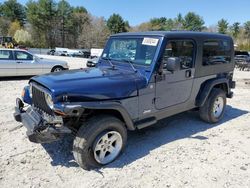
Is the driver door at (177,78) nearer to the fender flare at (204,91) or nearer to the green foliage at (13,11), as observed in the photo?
the fender flare at (204,91)

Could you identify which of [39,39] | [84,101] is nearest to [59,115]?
[84,101]

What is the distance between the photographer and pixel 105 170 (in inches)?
147

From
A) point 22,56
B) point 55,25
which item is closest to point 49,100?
point 22,56

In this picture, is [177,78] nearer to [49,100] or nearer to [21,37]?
[49,100]

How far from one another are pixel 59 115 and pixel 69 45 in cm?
6927

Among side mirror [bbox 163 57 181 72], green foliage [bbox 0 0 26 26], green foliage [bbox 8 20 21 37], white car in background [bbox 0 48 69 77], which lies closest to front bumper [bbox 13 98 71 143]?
side mirror [bbox 163 57 181 72]

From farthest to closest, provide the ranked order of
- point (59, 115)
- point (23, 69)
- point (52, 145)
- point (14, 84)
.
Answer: point (23, 69), point (14, 84), point (52, 145), point (59, 115)

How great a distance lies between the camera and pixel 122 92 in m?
3.81

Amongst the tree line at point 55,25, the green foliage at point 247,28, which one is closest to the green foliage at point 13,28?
the tree line at point 55,25

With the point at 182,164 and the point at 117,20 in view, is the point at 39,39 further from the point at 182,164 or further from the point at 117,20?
the point at 182,164

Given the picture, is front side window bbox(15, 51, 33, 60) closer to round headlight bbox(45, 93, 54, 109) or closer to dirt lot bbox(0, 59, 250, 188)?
dirt lot bbox(0, 59, 250, 188)

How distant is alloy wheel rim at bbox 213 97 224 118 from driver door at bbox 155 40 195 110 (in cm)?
109

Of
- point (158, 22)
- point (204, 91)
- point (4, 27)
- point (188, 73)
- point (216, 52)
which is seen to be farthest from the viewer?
point (158, 22)

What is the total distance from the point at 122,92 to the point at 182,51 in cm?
165
